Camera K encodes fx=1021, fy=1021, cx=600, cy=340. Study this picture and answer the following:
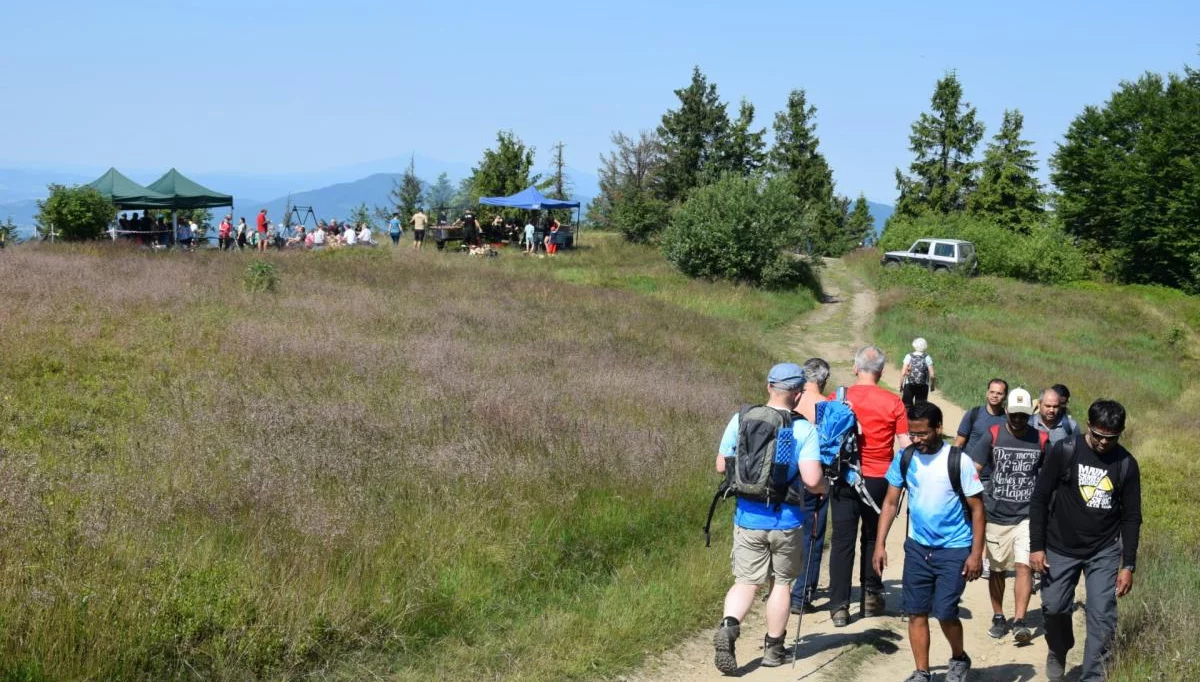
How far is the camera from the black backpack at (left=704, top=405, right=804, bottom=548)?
239 inches

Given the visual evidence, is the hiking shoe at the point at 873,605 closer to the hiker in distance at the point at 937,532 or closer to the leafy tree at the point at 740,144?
the hiker in distance at the point at 937,532

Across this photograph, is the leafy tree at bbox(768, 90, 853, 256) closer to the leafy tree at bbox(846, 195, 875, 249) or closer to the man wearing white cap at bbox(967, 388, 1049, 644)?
the leafy tree at bbox(846, 195, 875, 249)

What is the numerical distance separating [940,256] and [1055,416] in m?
37.5

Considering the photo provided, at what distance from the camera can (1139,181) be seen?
181 ft

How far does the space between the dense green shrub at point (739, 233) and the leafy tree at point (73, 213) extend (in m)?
17.1

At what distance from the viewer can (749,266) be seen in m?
32.6

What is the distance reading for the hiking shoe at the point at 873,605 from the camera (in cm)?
776

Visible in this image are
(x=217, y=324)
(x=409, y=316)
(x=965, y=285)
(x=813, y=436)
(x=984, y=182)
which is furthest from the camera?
(x=984, y=182)

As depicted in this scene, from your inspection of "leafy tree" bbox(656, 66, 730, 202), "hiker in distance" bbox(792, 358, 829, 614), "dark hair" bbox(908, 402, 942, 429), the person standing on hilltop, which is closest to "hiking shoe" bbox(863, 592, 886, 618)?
"hiker in distance" bbox(792, 358, 829, 614)

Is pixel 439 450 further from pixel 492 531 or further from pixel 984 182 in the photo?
pixel 984 182

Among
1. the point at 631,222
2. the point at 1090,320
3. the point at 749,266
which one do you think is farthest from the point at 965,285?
the point at 631,222

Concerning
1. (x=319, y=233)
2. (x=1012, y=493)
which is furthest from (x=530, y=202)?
(x=1012, y=493)

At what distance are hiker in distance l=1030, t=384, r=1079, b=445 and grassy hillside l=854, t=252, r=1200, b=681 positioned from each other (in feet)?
4.19

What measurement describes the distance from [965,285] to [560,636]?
35.5 m
